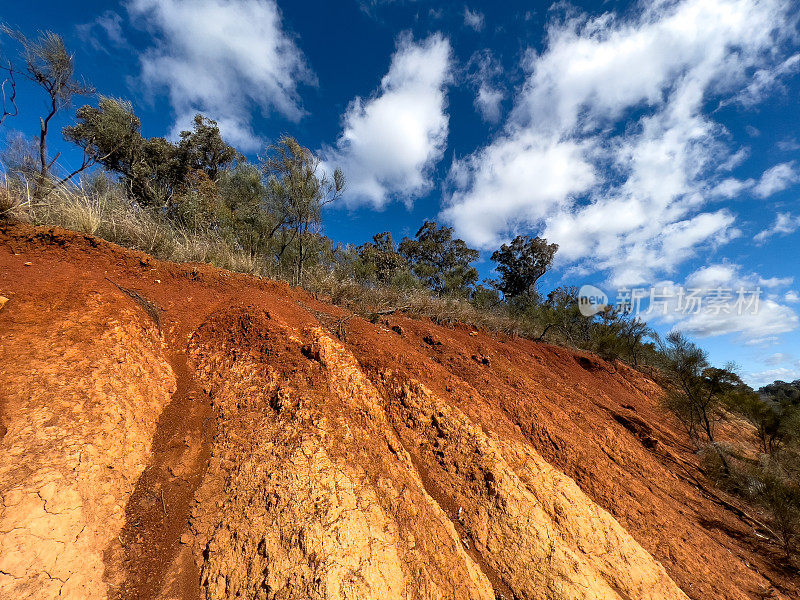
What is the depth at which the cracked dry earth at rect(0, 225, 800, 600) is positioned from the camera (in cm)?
168

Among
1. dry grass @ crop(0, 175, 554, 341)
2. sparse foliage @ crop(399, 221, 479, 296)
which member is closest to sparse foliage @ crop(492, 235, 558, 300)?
sparse foliage @ crop(399, 221, 479, 296)

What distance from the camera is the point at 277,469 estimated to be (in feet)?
6.93

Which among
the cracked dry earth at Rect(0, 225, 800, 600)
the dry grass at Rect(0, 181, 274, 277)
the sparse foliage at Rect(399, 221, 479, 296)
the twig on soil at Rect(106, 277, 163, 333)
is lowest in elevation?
the cracked dry earth at Rect(0, 225, 800, 600)

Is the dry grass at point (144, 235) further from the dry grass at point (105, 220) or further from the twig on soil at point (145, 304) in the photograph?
the twig on soil at point (145, 304)

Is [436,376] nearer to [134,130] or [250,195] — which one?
[250,195]

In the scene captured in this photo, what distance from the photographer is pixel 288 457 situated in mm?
2188

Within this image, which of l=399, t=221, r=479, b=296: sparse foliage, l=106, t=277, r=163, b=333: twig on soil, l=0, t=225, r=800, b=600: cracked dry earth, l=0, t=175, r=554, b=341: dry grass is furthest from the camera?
l=399, t=221, r=479, b=296: sparse foliage

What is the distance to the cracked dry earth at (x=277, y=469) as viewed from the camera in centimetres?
168

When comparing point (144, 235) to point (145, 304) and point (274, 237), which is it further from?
point (274, 237)

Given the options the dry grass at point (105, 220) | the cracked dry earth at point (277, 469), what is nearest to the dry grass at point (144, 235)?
the dry grass at point (105, 220)

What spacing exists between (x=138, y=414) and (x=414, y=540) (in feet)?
7.48

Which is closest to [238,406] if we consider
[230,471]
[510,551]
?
[230,471]

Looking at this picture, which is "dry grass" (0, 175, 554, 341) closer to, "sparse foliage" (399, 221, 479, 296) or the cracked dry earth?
the cracked dry earth

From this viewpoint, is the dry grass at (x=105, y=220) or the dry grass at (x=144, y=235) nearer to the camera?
the dry grass at (x=105, y=220)
